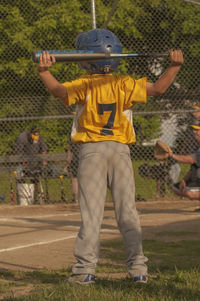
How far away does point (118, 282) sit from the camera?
3869 mm

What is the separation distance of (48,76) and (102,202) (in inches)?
38.2

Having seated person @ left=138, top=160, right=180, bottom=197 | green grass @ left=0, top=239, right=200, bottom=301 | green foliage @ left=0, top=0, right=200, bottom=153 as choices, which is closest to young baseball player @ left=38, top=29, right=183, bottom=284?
green grass @ left=0, top=239, right=200, bottom=301

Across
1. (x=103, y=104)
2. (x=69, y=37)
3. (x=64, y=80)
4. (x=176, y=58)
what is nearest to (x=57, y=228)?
(x=103, y=104)

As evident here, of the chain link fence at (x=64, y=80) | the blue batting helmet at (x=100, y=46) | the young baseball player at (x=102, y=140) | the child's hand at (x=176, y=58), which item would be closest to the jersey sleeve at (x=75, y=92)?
the young baseball player at (x=102, y=140)

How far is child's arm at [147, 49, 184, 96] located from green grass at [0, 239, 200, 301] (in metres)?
1.35

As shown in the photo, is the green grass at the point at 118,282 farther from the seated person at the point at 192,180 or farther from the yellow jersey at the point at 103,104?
the seated person at the point at 192,180

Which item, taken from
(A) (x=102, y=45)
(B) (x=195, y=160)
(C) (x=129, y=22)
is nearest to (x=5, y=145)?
(B) (x=195, y=160)

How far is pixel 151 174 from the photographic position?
11.2m

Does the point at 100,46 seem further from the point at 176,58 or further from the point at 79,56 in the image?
the point at 176,58

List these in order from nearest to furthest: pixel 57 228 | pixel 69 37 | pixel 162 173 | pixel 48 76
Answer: pixel 48 76 < pixel 57 228 < pixel 162 173 < pixel 69 37

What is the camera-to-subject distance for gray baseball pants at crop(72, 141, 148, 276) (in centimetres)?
381

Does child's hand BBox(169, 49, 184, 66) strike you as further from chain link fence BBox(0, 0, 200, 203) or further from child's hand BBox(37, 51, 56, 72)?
chain link fence BBox(0, 0, 200, 203)

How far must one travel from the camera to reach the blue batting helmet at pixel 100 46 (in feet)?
13.3

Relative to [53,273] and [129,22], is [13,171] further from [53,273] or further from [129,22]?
[129,22]
